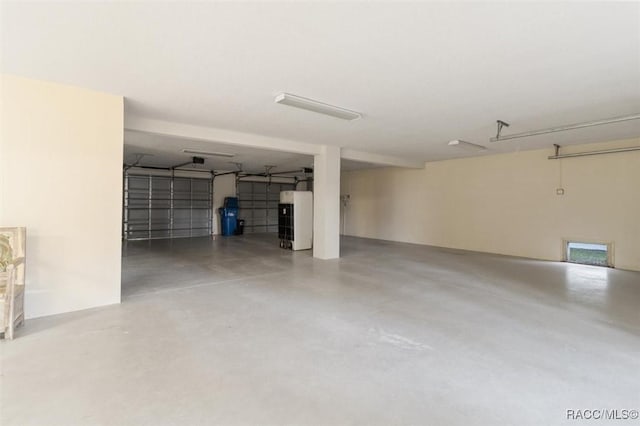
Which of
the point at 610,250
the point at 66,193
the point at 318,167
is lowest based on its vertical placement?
the point at 610,250

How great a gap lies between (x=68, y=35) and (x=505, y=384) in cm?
403

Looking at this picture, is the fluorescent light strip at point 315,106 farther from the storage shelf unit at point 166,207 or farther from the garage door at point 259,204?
the garage door at point 259,204

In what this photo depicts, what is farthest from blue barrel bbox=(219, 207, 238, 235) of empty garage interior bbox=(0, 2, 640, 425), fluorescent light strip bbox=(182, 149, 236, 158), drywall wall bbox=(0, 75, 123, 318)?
drywall wall bbox=(0, 75, 123, 318)

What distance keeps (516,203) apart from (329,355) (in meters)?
6.92

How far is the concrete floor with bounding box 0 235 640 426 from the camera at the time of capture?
1768mm

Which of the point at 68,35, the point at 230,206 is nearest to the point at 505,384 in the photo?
the point at 68,35

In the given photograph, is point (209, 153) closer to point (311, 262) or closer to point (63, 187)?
point (311, 262)

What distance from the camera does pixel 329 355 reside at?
2406mm

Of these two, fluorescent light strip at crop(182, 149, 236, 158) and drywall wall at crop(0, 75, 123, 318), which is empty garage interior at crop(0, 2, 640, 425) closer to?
drywall wall at crop(0, 75, 123, 318)

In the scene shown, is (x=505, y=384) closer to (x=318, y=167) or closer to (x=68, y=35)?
(x=68, y=35)

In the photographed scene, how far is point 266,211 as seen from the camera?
13.1m

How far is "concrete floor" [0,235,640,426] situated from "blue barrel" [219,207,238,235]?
22.1ft

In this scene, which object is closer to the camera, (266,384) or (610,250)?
(266,384)

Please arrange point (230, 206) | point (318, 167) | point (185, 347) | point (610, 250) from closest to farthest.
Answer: point (185, 347), point (610, 250), point (318, 167), point (230, 206)
